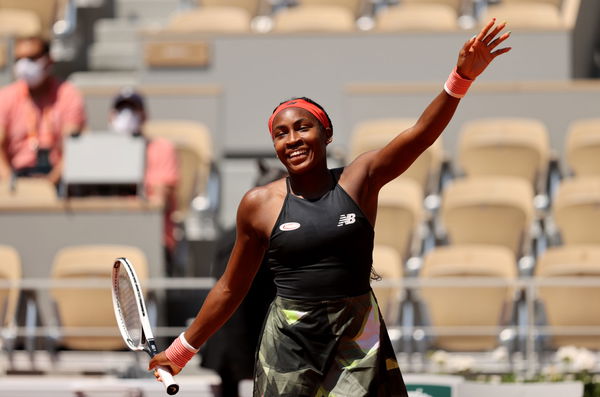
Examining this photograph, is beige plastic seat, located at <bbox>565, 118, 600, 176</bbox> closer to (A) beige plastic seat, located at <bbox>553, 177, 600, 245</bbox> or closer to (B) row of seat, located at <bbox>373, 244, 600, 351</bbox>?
(A) beige plastic seat, located at <bbox>553, 177, 600, 245</bbox>

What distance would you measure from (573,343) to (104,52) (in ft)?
21.7

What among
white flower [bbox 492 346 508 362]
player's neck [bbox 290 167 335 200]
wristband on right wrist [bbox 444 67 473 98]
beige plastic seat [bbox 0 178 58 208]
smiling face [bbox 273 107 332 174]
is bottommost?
white flower [bbox 492 346 508 362]

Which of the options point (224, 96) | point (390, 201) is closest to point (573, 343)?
point (390, 201)

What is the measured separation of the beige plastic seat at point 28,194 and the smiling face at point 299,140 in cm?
537

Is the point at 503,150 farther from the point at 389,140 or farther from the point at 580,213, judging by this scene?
the point at 580,213

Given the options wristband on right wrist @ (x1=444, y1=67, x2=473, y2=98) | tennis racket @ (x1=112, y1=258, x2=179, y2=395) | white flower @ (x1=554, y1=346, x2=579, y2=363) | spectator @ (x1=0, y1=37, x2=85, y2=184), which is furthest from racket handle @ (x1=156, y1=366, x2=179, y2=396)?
spectator @ (x1=0, y1=37, x2=85, y2=184)

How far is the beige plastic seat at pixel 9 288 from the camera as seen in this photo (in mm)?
8969

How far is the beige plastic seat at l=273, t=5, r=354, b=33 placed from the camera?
1252cm

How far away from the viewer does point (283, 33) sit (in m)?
12.2

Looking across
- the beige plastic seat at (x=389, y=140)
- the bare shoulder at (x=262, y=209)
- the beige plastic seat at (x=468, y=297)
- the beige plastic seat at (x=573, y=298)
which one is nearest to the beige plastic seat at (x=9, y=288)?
the beige plastic seat at (x=468, y=297)

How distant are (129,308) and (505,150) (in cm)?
616

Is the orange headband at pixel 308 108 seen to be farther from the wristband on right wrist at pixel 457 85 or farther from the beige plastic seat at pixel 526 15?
the beige plastic seat at pixel 526 15

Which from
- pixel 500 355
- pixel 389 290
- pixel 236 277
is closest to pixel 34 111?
pixel 389 290

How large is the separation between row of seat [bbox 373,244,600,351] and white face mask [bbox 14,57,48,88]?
3149 mm
